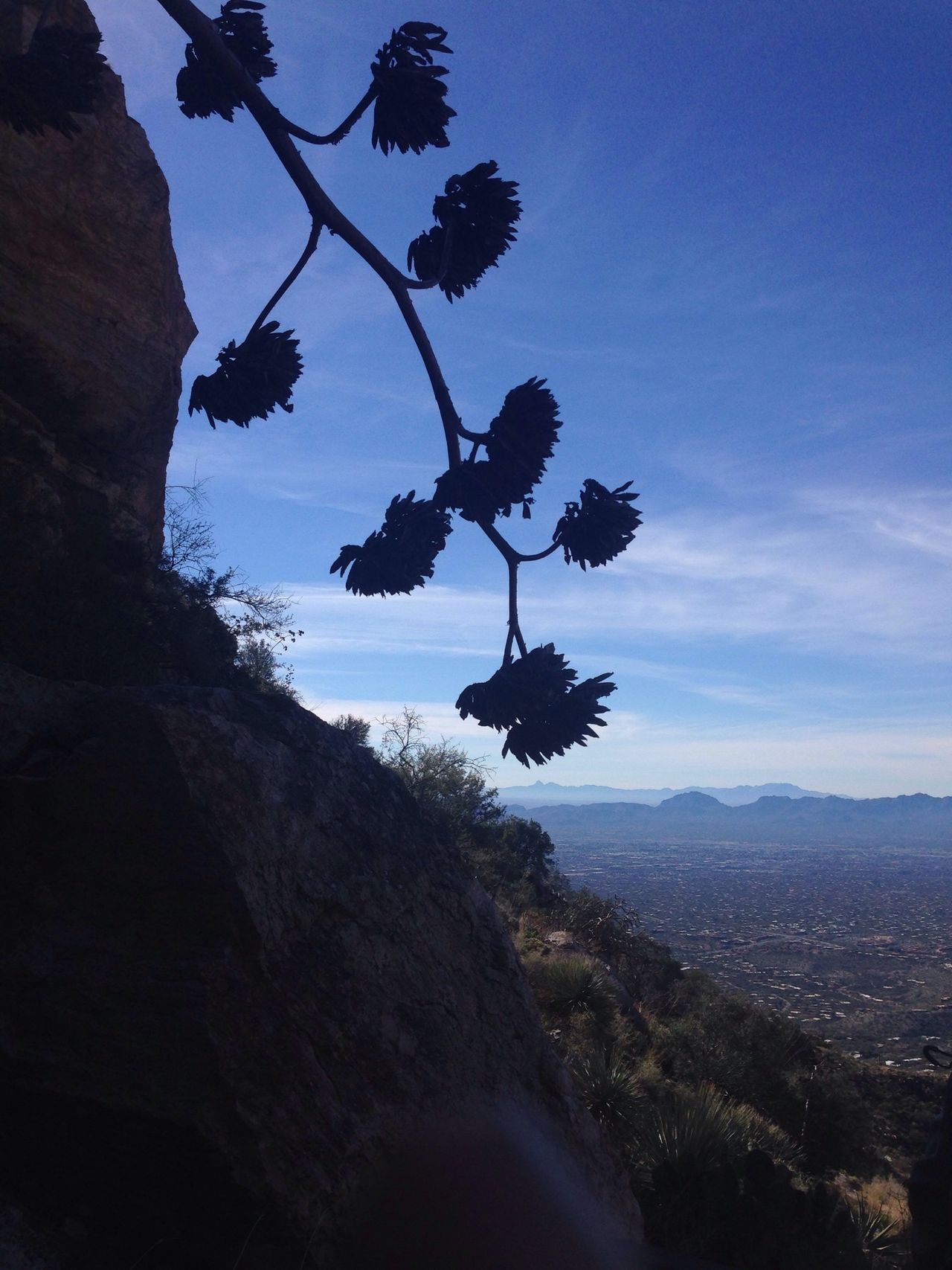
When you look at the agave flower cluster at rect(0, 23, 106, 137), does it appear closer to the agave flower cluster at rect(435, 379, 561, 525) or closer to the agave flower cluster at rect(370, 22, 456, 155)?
the agave flower cluster at rect(370, 22, 456, 155)

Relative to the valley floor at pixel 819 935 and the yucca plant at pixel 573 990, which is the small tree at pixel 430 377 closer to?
the yucca plant at pixel 573 990

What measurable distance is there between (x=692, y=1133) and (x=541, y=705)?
3.99 m

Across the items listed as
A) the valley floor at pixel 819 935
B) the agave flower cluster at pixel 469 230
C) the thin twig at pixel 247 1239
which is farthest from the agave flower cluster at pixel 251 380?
the valley floor at pixel 819 935

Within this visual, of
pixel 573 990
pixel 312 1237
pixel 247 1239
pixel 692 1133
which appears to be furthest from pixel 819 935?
pixel 247 1239

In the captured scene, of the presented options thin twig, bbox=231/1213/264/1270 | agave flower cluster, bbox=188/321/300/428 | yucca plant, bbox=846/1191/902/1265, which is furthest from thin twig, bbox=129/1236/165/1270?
yucca plant, bbox=846/1191/902/1265

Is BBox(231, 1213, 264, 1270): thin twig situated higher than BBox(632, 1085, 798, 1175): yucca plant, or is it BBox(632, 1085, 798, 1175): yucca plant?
BBox(231, 1213, 264, 1270): thin twig

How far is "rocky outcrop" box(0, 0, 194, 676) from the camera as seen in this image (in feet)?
12.4

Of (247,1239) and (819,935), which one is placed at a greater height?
(247,1239)

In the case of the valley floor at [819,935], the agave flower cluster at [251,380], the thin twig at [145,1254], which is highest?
the agave flower cluster at [251,380]

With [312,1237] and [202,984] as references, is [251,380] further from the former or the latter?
[312,1237]

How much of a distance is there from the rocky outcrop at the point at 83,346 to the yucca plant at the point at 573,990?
5545 mm

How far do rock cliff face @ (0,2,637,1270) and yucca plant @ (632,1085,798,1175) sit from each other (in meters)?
1.73

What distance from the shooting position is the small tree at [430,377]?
226 cm

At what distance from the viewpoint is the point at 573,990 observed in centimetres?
761
